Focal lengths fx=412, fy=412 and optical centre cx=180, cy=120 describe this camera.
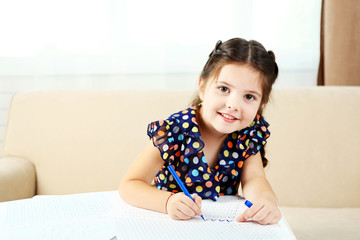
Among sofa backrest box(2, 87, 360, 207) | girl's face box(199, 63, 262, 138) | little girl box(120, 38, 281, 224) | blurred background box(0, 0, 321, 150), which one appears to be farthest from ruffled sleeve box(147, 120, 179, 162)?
blurred background box(0, 0, 321, 150)

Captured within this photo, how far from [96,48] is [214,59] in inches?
42.7

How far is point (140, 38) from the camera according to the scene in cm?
202

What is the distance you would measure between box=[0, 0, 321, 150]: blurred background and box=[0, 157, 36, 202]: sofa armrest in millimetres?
Answer: 621

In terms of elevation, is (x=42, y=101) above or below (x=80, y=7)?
below

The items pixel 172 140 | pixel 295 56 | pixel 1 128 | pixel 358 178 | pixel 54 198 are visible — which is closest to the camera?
pixel 54 198

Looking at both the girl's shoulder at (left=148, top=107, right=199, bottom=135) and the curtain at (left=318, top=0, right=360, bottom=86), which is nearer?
the girl's shoulder at (left=148, top=107, right=199, bottom=135)

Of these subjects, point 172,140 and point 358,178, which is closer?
point 172,140

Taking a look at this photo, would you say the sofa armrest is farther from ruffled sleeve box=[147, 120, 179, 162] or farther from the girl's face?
the girl's face

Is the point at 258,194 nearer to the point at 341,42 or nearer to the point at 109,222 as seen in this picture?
the point at 109,222

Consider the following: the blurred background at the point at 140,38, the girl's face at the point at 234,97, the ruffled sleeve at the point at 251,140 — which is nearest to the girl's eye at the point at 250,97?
the girl's face at the point at 234,97

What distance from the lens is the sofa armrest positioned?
1.37 m

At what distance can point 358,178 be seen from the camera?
1541mm

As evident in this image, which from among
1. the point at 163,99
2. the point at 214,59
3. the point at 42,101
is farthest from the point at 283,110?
the point at 42,101

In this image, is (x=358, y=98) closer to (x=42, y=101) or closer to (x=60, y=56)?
(x=42, y=101)
